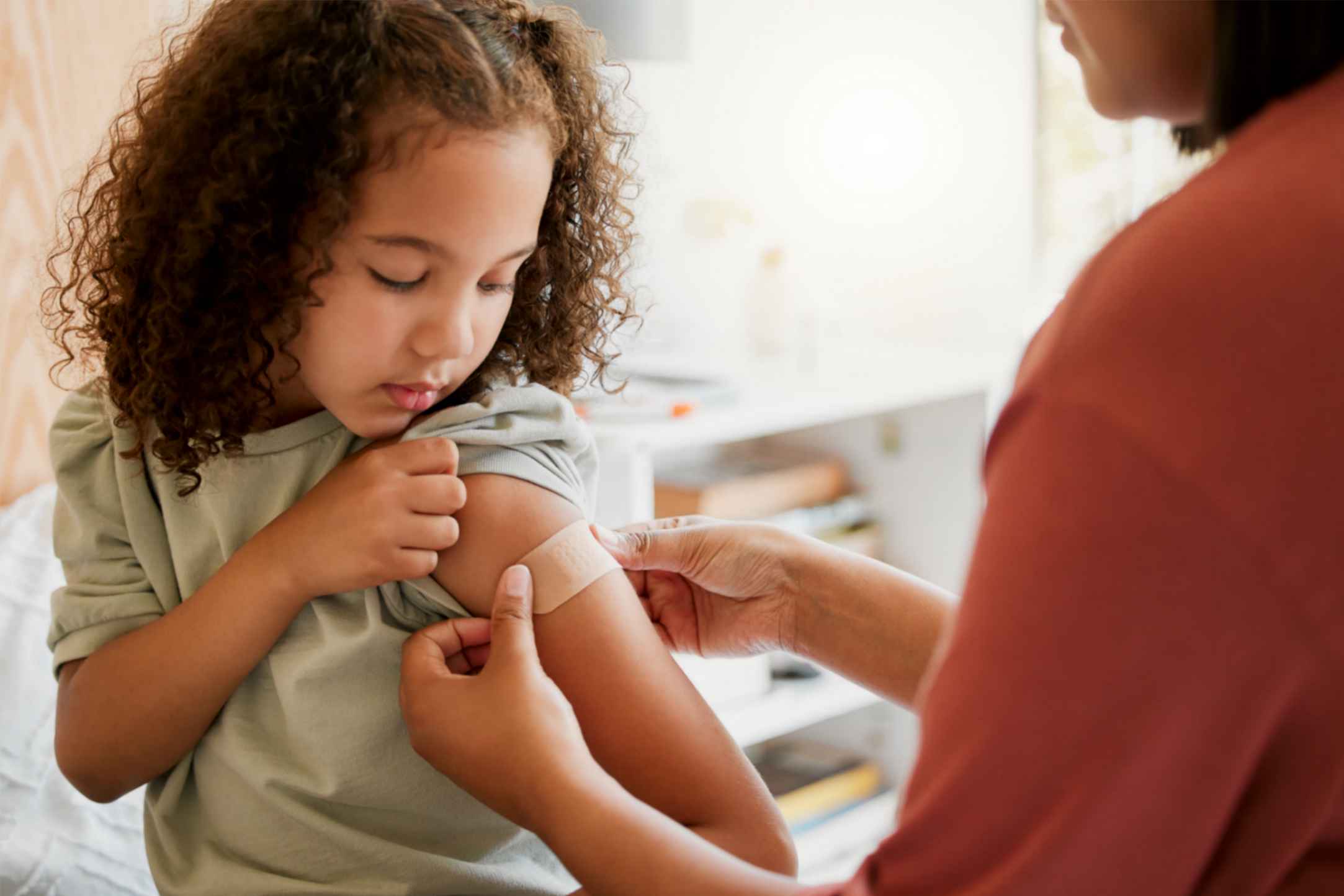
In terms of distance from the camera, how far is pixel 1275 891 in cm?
59

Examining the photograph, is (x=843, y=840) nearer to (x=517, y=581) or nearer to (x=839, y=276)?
(x=839, y=276)

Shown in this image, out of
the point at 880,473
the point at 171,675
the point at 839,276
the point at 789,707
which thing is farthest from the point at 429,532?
the point at 839,276

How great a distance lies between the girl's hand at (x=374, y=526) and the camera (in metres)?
0.82

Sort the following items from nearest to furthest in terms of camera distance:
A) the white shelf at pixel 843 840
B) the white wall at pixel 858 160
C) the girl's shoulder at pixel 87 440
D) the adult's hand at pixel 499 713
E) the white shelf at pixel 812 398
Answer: the adult's hand at pixel 499 713 < the girl's shoulder at pixel 87 440 < the white shelf at pixel 812 398 < the white shelf at pixel 843 840 < the white wall at pixel 858 160

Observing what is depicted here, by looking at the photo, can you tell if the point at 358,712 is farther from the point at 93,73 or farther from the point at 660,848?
the point at 93,73

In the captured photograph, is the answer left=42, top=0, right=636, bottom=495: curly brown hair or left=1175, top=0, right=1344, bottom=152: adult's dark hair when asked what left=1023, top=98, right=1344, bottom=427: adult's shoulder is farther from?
left=42, top=0, right=636, bottom=495: curly brown hair

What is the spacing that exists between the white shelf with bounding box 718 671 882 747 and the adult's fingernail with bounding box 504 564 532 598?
1.16m

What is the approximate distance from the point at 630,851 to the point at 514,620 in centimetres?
18

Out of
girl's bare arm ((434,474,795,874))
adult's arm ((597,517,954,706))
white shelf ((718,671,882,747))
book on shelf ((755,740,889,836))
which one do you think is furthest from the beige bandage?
book on shelf ((755,740,889,836))

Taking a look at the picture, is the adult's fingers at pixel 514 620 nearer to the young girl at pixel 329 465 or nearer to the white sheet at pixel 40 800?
the young girl at pixel 329 465

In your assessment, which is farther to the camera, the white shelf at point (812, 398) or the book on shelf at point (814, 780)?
the book on shelf at point (814, 780)

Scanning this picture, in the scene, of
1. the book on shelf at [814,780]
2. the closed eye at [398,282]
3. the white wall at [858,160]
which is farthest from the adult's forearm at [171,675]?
the white wall at [858,160]

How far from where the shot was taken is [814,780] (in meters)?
2.33

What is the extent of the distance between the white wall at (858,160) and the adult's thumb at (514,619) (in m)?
1.66
